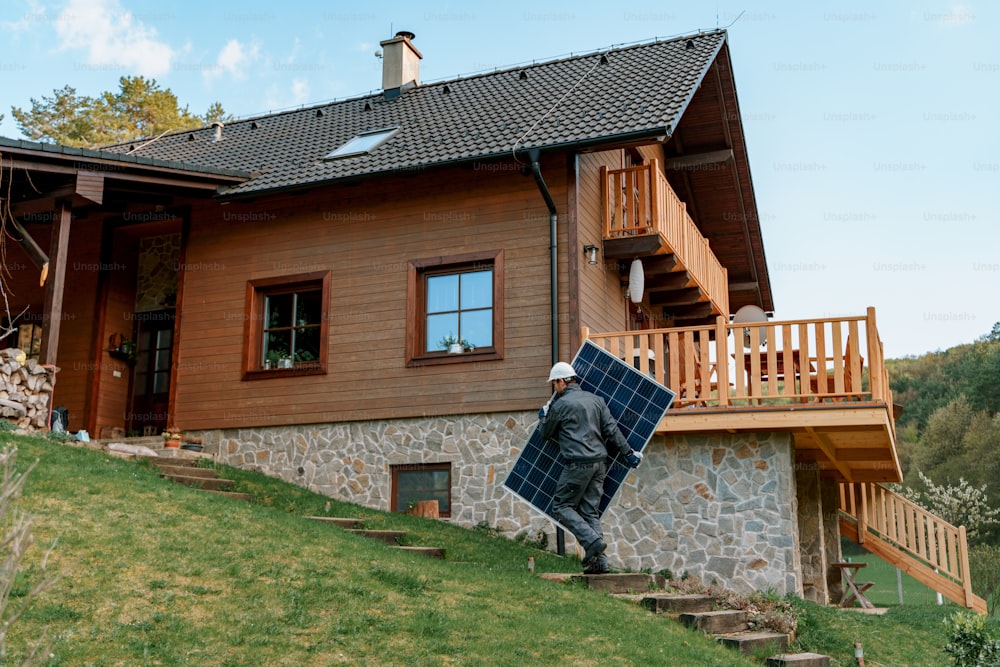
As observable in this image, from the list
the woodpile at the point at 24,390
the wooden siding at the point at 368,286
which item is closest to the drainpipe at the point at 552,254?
the wooden siding at the point at 368,286

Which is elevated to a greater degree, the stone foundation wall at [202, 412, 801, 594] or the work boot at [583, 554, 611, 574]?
the stone foundation wall at [202, 412, 801, 594]

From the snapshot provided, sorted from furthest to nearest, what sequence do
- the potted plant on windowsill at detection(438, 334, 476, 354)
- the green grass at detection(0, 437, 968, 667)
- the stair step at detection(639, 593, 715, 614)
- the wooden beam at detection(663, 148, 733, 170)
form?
the wooden beam at detection(663, 148, 733, 170) < the potted plant on windowsill at detection(438, 334, 476, 354) < the stair step at detection(639, 593, 715, 614) < the green grass at detection(0, 437, 968, 667)

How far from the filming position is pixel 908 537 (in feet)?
49.3

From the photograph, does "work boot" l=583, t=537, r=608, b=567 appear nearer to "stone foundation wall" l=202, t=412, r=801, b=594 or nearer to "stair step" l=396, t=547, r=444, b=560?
"stair step" l=396, t=547, r=444, b=560

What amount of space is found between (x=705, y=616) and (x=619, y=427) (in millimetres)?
2034

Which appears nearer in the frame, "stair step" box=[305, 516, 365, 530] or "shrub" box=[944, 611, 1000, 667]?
"shrub" box=[944, 611, 1000, 667]

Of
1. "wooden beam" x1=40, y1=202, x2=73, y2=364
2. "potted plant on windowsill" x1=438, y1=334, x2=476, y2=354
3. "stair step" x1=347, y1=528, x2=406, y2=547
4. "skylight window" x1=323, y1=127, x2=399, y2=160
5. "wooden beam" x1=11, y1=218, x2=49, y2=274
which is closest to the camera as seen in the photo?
"stair step" x1=347, y1=528, x2=406, y2=547

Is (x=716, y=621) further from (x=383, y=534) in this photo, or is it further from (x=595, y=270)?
(x=595, y=270)

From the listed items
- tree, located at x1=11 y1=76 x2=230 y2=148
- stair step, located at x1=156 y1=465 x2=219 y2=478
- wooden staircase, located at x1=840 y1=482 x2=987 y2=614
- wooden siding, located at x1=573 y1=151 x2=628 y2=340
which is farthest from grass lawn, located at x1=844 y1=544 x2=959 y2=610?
tree, located at x1=11 y1=76 x2=230 y2=148

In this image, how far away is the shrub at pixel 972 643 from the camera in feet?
23.9

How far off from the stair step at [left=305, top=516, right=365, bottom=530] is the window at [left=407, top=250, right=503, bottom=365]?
282 cm

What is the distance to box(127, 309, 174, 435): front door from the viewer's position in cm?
1602

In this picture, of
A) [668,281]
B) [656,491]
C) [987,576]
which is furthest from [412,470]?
[987,576]

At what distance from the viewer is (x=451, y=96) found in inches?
655
